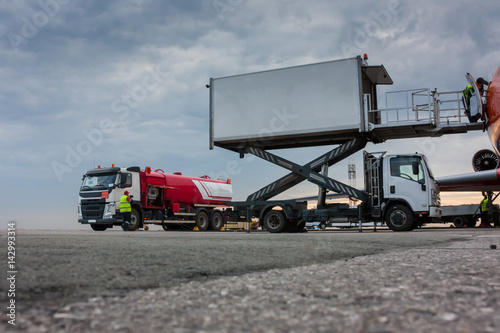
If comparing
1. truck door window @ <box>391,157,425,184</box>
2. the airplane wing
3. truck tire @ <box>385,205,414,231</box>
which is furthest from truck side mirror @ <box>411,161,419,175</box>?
the airplane wing

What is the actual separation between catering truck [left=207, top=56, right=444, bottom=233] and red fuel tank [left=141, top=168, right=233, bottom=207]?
13.8 ft

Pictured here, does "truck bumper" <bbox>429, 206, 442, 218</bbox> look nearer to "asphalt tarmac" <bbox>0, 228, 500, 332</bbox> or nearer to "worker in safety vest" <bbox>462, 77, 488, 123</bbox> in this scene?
"worker in safety vest" <bbox>462, 77, 488, 123</bbox>

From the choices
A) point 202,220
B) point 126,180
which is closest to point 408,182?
point 126,180

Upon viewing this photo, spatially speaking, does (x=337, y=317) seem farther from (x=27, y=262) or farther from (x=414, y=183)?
(x=414, y=183)

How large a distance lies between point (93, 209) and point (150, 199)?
96.3 inches

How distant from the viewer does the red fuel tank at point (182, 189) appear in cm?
1839

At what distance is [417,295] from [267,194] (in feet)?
43.4

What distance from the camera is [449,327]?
1529 mm

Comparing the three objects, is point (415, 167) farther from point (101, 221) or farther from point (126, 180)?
point (101, 221)

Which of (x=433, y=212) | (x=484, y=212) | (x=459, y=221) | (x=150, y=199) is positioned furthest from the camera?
(x=459, y=221)

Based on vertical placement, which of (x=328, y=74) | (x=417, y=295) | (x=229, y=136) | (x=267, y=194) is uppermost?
(x=328, y=74)

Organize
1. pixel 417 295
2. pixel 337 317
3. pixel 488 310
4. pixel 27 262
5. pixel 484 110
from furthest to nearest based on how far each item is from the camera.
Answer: pixel 484 110
pixel 27 262
pixel 417 295
pixel 488 310
pixel 337 317

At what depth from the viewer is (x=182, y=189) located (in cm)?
2016

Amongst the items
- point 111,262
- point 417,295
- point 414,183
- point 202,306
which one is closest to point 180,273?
point 111,262
